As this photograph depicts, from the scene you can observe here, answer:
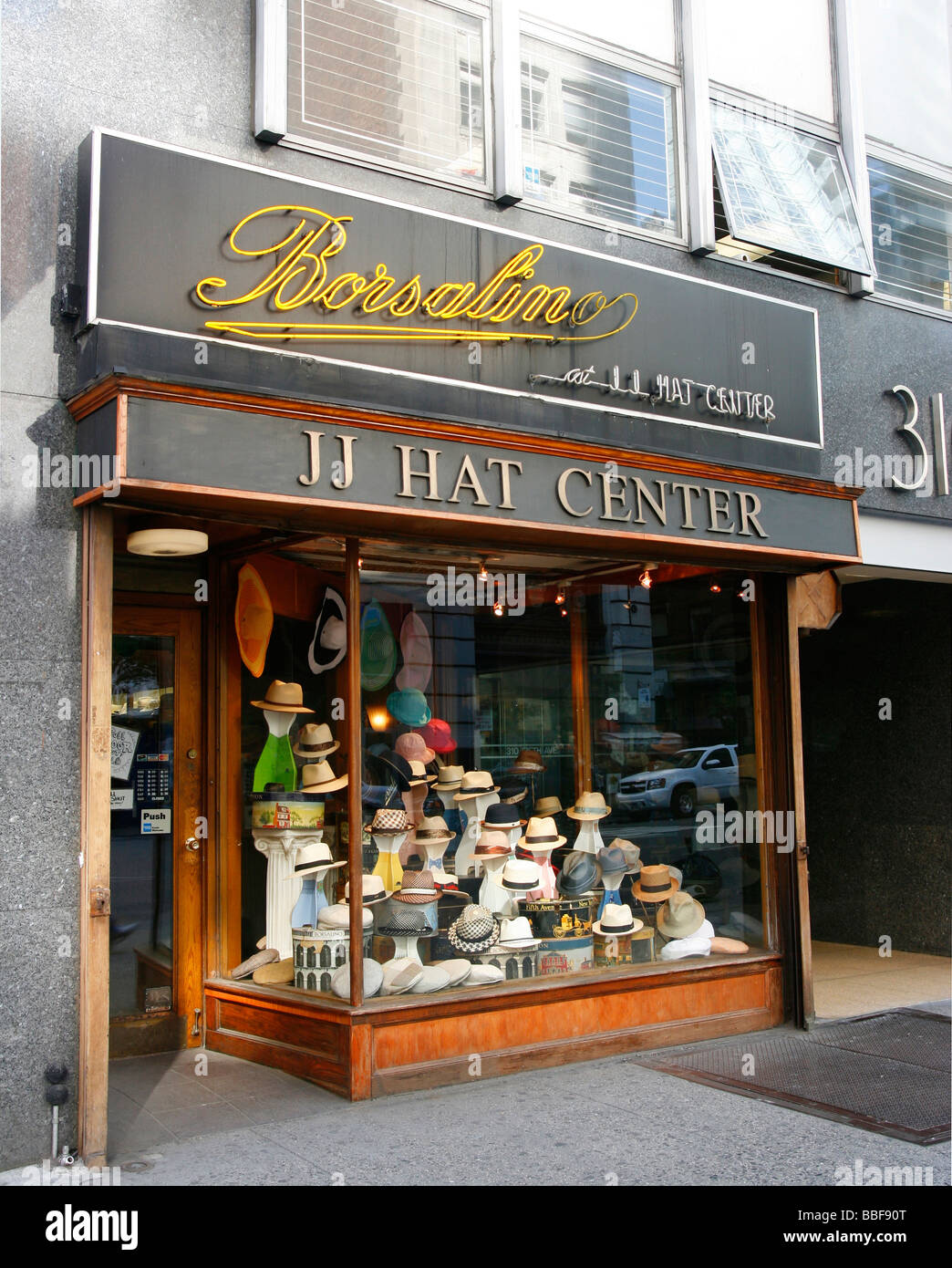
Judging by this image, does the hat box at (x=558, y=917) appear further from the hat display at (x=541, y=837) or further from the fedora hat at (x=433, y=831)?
the fedora hat at (x=433, y=831)

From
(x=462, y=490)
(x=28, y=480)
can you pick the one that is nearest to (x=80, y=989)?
(x=28, y=480)

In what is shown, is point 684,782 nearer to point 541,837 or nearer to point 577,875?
point 577,875

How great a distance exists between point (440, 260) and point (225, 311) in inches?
53.1

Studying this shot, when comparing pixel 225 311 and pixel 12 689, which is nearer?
pixel 12 689

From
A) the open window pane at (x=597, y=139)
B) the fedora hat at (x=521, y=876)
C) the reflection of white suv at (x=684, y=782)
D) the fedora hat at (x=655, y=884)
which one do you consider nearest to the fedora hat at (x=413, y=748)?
the fedora hat at (x=521, y=876)

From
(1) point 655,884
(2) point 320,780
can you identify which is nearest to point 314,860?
(2) point 320,780

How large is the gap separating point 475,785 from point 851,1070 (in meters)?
2.55

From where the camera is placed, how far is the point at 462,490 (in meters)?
5.67

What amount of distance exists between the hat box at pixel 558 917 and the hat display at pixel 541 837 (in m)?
0.32

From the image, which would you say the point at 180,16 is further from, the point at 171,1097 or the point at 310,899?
the point at 171,1097

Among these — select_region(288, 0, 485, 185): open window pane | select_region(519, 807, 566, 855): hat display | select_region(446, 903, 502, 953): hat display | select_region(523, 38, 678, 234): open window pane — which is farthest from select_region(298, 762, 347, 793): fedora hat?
select_region(523, 38, 678, 234): open window pane

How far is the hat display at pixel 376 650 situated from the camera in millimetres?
6148

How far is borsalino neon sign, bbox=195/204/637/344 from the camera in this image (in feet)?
17.6

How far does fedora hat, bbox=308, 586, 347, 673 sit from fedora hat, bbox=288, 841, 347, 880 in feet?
3.13
